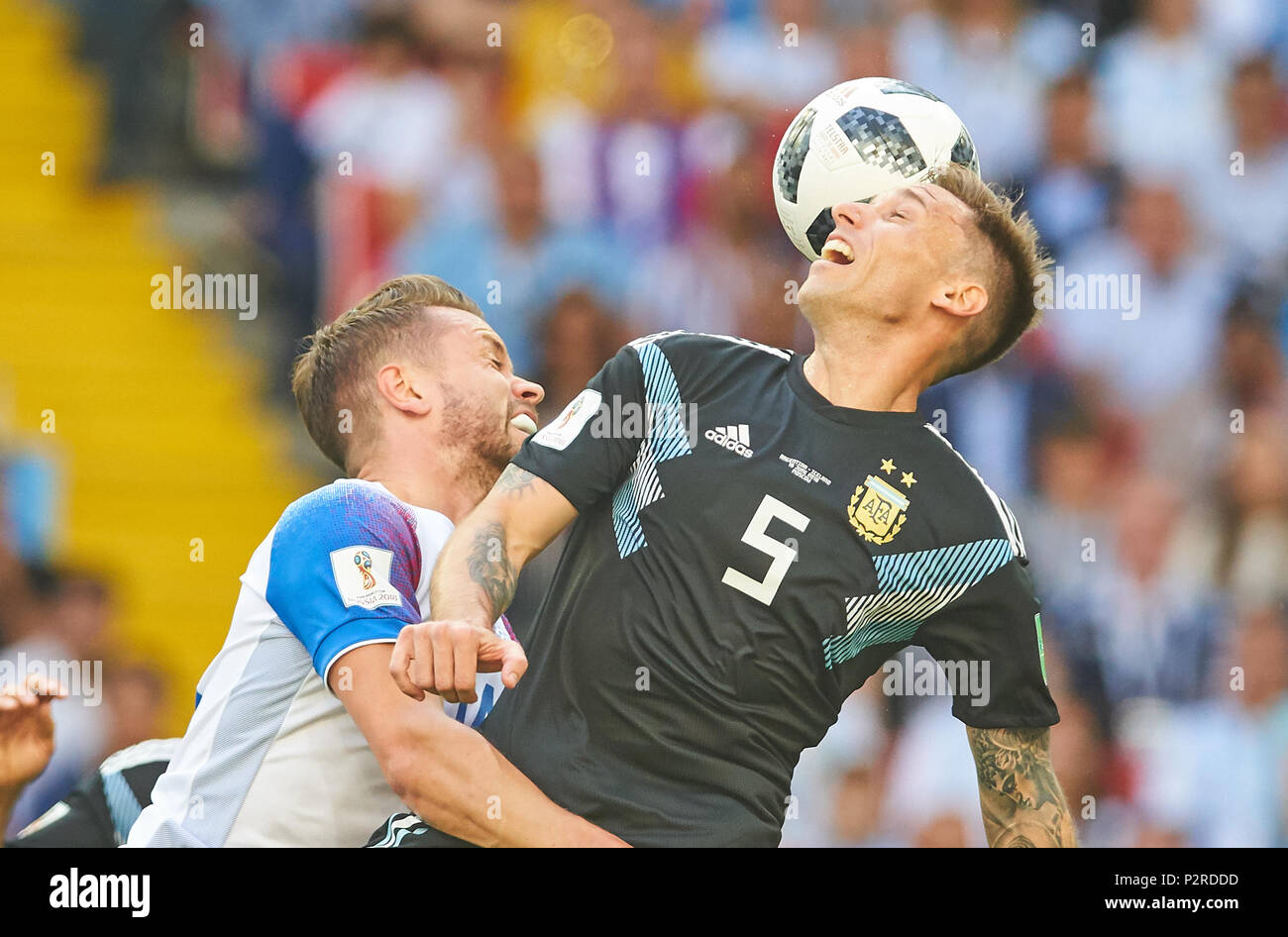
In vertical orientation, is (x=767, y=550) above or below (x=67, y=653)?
above

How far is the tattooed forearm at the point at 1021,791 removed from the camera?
145 inches

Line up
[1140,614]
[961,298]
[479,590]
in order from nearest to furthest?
[479,590] < [961,298] < [1140,614]

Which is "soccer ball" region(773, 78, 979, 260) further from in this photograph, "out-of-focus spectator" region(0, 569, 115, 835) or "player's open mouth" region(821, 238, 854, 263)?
"out-of-focus spectator" region(0, 569, 115, 835)

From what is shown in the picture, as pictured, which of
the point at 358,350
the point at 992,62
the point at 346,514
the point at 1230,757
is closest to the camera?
the point at 346,514

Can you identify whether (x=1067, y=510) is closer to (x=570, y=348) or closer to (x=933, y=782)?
(x=933, y=782)

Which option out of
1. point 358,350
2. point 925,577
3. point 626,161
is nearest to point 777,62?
point 626,161

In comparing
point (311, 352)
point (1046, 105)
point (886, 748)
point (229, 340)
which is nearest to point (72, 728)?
point (229, 340)

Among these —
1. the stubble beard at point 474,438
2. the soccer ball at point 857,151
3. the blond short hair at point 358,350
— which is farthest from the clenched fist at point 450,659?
the soccer ball at point 857,151

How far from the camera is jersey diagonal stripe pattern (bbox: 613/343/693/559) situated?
3.67 metres

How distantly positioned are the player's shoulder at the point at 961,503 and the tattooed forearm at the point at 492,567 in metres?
0.96

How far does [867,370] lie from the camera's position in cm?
370

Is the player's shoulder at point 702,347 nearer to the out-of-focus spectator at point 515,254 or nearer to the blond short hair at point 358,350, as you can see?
the blond short hair at point 358,350

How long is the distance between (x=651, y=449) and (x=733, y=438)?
197 millimetres

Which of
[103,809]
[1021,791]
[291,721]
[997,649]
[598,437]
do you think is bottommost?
[103,809]
